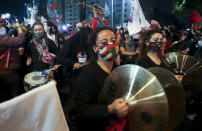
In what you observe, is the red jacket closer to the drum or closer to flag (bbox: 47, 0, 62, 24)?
the drum

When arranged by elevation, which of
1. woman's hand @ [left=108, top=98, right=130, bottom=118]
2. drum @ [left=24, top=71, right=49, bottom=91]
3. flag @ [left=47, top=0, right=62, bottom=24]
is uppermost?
flag @ [left=47, top=0, right=62, bottom=24]

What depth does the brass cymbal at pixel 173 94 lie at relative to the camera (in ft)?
6.47

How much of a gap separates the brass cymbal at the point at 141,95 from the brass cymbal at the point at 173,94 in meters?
0.59

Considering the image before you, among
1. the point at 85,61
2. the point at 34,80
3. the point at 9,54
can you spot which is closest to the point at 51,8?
the point at 9,54

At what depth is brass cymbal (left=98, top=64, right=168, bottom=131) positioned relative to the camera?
1396 millimetres

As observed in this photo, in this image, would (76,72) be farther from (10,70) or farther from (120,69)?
(120,69)

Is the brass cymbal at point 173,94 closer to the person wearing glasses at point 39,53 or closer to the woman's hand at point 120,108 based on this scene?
the woman's hand at point 120,108

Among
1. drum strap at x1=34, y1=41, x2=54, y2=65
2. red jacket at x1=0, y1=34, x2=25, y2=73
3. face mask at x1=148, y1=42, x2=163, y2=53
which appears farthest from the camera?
drum strap at x1=34, y1=41, x2=54, y2=65

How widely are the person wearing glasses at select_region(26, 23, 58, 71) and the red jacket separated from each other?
0.35m

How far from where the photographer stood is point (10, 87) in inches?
154

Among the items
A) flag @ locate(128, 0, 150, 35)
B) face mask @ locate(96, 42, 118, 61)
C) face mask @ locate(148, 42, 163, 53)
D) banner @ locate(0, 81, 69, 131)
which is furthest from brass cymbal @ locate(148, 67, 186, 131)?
flag @ locate(128, 0, 150, 35)

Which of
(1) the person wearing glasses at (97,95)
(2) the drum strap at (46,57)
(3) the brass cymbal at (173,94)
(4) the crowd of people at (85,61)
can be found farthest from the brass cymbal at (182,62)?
(2) the drum strap at (46,57)

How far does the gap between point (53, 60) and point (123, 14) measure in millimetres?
60781

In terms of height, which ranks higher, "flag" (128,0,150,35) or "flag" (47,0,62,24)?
"flag" (47,0,62,24)
